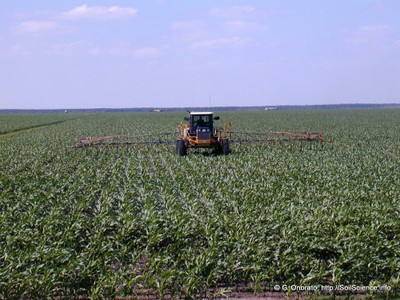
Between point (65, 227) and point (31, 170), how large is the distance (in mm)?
8761

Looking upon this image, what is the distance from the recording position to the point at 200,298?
7449mm

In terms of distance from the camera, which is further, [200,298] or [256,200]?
[256,200]

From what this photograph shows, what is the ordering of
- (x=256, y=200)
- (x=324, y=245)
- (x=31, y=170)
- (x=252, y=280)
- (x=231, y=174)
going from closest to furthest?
(x=252, y=280) → (x=324, y=245) → (x=256, y=200) → (x=231, y=174) → (x=31, y=170)

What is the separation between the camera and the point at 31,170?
1839 centimetres

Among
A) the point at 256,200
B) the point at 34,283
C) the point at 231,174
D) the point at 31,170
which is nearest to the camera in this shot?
the point at 34,283

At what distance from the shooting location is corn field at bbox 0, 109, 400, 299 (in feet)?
25.3

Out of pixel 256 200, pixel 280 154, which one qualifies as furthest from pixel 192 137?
pixel 256 200

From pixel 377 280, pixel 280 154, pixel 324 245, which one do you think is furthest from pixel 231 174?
pixel 377 280

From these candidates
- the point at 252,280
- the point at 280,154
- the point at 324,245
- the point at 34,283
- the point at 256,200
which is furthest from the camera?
the point at 280,154

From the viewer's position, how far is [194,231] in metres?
9.81

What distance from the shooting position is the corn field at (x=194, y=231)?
7.73 metres

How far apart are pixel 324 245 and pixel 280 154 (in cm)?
1380

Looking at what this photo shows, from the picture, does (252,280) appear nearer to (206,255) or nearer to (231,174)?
(206,255)

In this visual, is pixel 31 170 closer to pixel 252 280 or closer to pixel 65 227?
pixel 65 227
